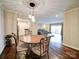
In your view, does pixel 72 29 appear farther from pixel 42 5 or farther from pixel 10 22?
pixel 10 22

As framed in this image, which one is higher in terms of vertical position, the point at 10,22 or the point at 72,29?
the point at 10,22

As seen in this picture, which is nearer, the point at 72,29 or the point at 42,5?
the point at 42,5

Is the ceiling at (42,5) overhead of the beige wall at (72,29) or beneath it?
overhead

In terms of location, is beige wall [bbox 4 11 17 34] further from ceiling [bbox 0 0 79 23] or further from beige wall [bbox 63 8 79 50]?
beige wall [bbox 63 8 79 50]

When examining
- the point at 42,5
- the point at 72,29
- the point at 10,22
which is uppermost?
the point at 42,5

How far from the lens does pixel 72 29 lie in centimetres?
434

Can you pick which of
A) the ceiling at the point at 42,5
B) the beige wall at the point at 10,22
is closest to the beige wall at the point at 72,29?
the ceiling at the point at 42,5

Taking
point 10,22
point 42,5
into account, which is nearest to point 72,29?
point 42,5

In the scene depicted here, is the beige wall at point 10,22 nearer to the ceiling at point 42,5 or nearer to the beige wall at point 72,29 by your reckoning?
the ceiling at point 42,5

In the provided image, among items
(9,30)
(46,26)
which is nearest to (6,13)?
(9,30)

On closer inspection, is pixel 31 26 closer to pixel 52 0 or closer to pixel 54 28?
pixel 52 0

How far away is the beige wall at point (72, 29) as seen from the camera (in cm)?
402

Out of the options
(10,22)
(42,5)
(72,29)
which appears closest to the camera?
(42,5)

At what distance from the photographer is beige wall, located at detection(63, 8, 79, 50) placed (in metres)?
4.02
